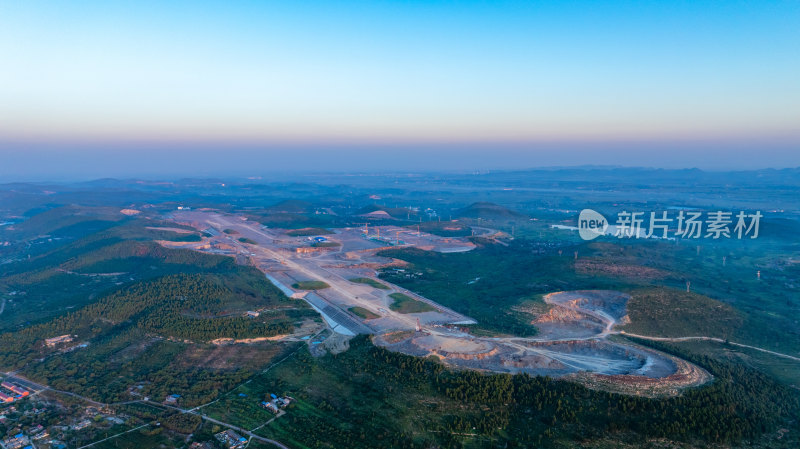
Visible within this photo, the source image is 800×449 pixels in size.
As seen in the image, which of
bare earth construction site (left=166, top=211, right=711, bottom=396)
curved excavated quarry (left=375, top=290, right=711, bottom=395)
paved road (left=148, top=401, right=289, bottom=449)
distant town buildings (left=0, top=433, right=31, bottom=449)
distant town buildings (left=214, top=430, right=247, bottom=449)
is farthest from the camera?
bare earth construction site (left=166, top=211, right=711, bottom=396)

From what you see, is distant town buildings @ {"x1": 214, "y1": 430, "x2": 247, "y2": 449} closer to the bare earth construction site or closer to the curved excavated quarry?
the curved excavated quarry

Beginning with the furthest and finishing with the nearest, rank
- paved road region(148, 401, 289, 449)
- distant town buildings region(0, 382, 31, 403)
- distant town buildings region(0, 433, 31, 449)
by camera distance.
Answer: distant town buildings region(0, 382, 31, 403) < paved road region(148, 401, 289, 449) < distant town buildings region(0, 433, 31, 449)

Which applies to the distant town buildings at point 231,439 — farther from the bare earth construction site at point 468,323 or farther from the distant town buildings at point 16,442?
the bare earth construction site at point 468,323

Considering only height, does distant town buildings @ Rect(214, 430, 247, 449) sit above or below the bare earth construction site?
below

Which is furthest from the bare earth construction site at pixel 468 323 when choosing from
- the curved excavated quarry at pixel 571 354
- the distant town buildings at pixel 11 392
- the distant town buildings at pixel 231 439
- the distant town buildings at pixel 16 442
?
the distant town buildings at pixel 16 442

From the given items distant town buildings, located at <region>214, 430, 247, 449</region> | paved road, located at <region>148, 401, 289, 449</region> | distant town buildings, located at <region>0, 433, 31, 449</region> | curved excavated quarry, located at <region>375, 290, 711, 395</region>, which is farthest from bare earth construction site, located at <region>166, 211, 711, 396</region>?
distant town buildings, located at <region>0, 433, 31, 449</region>

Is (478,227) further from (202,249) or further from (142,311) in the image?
(142,311)

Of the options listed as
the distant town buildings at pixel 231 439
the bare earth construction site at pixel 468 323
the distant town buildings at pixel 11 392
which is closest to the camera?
the distant town buildings at pixel 231 439

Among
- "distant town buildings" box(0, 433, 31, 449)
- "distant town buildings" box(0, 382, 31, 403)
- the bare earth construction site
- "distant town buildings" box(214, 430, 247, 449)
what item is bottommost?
"distant town buildings" box(0, 382, 31, 403)

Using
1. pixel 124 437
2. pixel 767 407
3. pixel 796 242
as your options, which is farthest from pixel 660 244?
pixel 124 437

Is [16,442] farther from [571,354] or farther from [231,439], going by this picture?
[571,354]
